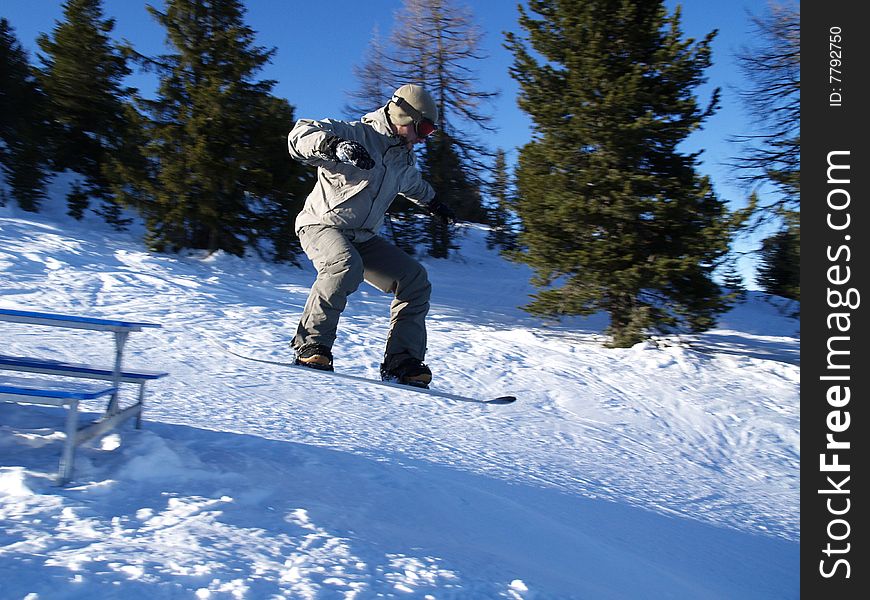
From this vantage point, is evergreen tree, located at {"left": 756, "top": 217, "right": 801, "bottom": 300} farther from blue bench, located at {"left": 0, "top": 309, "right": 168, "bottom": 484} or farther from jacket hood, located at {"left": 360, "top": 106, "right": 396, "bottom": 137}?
blue bench, located at {"left": 0, "top": 309, "right": 168, "bottom": 484}

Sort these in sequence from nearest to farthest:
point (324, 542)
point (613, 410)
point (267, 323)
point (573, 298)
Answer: point (324, 542)
point (613, 410)
point (267, 323)
point (573, 298)

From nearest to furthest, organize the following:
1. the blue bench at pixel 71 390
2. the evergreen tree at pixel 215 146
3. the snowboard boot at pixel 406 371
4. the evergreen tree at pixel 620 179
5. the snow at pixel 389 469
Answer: the snow at pixel 389 469 < the blue bench at pixel 71 390 < the snowboard boot at pixel 406 371 < the evergreen tree at pixel 620 179 < the evergreen tree at pixel 215 146

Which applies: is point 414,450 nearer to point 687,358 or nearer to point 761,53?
point 687,358

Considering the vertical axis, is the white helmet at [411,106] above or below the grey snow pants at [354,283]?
above

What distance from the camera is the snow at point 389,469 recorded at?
266 centimetres

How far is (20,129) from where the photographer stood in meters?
15.6

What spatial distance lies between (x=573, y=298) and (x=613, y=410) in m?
3.23

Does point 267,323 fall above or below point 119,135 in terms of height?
below

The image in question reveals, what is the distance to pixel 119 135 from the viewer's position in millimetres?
17516

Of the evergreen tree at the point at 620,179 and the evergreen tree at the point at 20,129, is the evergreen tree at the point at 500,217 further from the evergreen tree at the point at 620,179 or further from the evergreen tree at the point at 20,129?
the evergreen tree at the point at 20,129

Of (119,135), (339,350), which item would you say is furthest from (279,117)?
(339,350)

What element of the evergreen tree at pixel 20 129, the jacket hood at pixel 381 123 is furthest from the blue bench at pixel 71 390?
the evergreen tree at pixel 20 129

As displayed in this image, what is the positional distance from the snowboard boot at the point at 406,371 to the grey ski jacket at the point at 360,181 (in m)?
0.90
